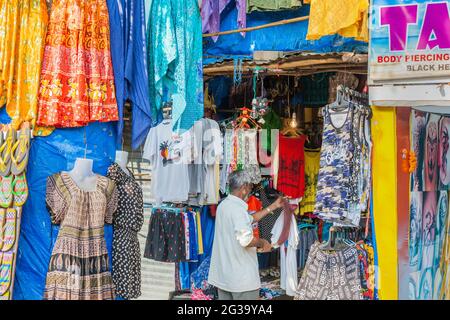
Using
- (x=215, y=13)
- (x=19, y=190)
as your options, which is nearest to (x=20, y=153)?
(x=19, y=190)

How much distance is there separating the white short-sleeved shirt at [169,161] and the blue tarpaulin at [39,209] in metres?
1.28

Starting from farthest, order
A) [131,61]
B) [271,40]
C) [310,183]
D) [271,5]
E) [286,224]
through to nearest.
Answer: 1. [310,183]
2. [286,224]
3. [271,40]
4. [271,5]
5. [131,61]

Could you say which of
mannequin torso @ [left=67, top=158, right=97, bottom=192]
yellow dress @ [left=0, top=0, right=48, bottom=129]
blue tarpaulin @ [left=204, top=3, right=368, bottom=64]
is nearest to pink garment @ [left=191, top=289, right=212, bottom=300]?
mannequin torso @ [left=67, top=158, right=97, bottom=192]

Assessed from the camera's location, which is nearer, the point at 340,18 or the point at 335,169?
the point at 340,18

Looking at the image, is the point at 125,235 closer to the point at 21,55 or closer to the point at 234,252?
the point at 234,252

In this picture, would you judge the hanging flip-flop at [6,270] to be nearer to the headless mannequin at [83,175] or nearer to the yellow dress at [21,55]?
the headless mannequin at [83,175]

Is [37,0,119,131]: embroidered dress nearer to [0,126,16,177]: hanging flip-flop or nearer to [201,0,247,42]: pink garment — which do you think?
[0,126,16,177]: hanging flip-flop

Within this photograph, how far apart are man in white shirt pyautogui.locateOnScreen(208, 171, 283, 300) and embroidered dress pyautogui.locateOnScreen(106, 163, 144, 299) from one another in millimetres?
795

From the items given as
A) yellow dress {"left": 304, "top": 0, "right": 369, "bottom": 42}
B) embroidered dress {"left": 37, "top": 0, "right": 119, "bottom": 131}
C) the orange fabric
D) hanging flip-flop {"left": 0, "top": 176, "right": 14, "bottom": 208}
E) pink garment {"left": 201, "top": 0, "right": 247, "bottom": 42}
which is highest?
pink garment {"left": 201, "top": 0, "right": 247, "bottom": 42}

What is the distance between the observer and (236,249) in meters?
5.91

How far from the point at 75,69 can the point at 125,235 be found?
4.92 feet

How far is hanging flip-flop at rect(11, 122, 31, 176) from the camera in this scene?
530cm

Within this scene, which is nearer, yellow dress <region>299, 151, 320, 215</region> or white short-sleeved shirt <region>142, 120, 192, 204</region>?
white short-sleeved shirt <region>142, 120, 192, 204</region>

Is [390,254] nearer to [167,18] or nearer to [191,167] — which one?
[191,167]
